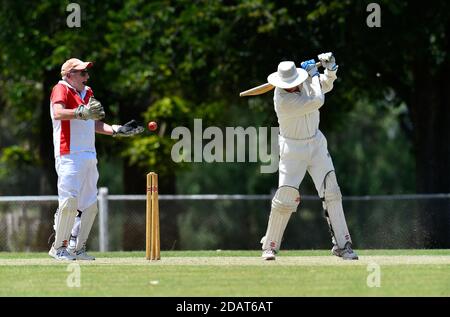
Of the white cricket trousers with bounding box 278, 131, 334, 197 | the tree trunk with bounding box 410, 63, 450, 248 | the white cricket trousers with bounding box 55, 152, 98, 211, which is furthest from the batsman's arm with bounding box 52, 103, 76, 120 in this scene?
the tree trunk with bounding box 410, 63, 450, 248

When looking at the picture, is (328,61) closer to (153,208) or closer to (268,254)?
(268,254)

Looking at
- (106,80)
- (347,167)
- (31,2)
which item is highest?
(31,2)

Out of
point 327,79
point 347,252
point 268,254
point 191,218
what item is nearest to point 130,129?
point 268,254

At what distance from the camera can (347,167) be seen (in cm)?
4322

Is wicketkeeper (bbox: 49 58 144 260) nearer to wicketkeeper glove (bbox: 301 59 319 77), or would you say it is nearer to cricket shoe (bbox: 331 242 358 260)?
wicketkeeper glove (bbox: 301 59 319 77)

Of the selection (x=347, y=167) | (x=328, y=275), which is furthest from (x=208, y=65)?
(x=347, y=167)

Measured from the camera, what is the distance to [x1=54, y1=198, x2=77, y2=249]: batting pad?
13.1 metres

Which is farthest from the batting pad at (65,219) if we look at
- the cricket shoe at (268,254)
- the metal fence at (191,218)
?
the metal fence at (191,218)

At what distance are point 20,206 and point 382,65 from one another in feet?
22.5

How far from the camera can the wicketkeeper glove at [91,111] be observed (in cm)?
1279

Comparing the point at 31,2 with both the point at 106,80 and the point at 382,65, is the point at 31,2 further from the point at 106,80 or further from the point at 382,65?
the point at 382,65

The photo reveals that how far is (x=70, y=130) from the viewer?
13.2 meters

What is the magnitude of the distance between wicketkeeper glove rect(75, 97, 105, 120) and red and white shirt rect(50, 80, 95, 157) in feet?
1.11

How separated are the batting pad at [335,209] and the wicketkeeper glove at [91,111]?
2447 mm
